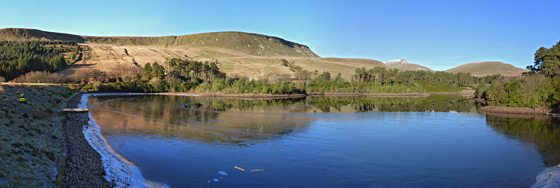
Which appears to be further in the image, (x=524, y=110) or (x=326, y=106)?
(x=326, y=106)

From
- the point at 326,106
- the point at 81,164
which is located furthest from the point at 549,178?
the point at 326,106

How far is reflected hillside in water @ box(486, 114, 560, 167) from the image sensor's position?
851 inches

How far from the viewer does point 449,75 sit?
160250 mm

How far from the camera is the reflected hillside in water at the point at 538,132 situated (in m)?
21.6

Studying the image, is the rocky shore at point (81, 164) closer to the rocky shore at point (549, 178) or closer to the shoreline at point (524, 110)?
the rocky shore at point (549, 178)

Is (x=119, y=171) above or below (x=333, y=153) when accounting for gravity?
below

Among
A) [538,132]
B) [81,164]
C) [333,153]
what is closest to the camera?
[81,164]

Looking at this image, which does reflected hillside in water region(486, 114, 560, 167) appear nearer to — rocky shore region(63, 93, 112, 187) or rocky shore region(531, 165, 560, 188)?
rocky shore region(531, 165, 560, 188)

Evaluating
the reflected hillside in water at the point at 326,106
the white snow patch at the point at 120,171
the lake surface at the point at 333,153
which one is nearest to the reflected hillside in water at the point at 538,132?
the lake surface at the point at 333,153

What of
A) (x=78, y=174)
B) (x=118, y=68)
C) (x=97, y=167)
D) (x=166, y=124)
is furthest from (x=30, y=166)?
(x=118, y=68)

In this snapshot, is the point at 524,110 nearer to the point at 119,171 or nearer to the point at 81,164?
the point at 119,171

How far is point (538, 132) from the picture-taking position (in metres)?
30.2

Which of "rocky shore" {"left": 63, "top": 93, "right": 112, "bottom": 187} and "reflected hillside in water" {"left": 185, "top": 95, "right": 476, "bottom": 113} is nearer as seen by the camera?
"rocky shore" {"left": 63, "top": 93, "right": 112, "bottom": 187}

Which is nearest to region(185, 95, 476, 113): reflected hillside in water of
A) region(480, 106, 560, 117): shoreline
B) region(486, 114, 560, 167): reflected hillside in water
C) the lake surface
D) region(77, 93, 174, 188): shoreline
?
region(480, 106, 560, 117): shoreline
